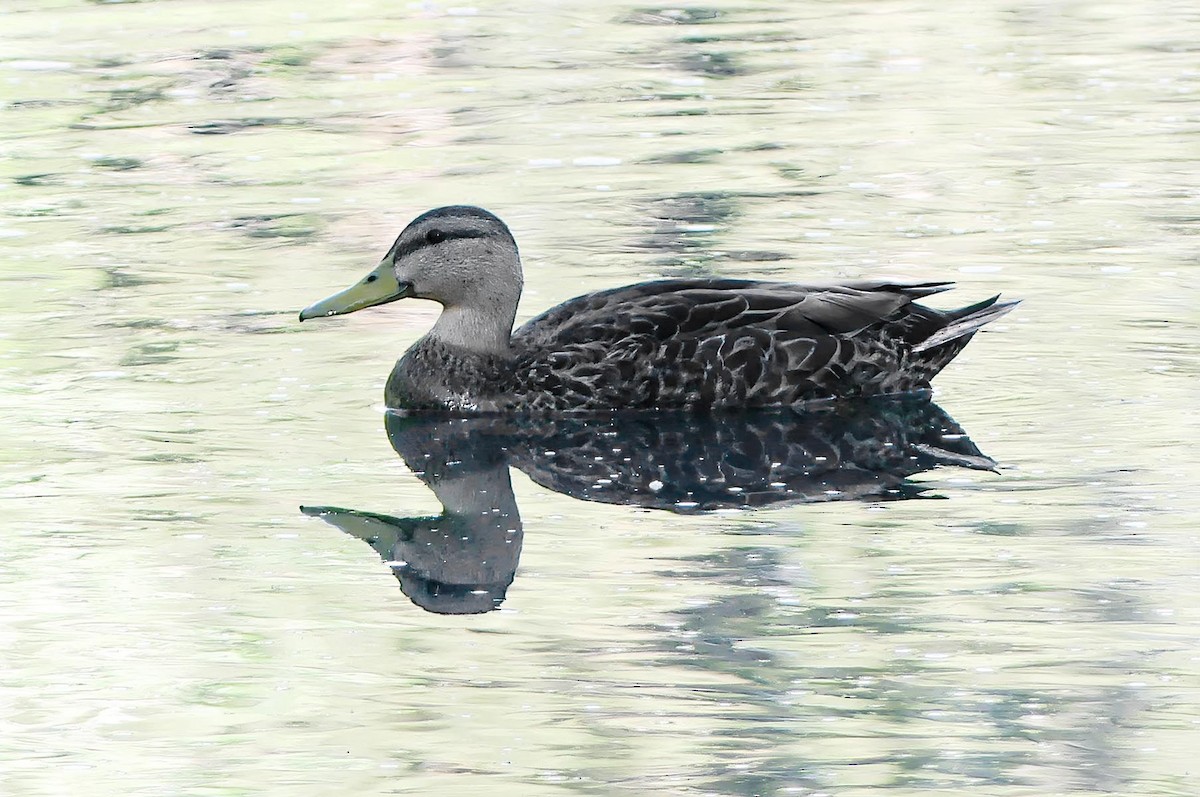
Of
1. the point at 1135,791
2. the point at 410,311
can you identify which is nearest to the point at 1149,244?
the point at 410,311

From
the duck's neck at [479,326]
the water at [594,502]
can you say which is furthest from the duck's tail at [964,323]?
the duck's neck at [479,326]

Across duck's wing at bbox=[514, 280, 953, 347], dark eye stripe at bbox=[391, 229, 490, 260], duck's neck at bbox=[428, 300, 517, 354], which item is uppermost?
dark eye stripe at bbox=[391, 229, 490, 260]

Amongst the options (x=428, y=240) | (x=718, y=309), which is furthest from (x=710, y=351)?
(x=428, y=240)

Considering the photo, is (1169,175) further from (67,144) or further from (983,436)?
(67,144)

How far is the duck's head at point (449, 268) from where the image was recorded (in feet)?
35.0

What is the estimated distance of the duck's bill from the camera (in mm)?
10570

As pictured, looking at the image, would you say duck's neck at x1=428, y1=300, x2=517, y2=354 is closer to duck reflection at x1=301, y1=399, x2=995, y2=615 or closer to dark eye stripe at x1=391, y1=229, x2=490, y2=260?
dark eye stripe at x1=391, y1=229, x2=490, y2=260

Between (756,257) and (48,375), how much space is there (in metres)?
4.13

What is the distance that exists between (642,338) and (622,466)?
3.69 ft

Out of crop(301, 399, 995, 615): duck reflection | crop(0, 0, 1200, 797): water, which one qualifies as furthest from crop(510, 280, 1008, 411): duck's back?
crop(0, 0, 1200, 797): water

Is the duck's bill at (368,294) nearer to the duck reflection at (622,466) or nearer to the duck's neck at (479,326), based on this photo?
the duck's neck at (479,326)

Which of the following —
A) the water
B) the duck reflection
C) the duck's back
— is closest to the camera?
the water

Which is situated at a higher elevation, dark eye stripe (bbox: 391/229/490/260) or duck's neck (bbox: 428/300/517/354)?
dark eye stripe (bbox: 391/229/490/260)

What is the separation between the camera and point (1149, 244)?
12758 mm
